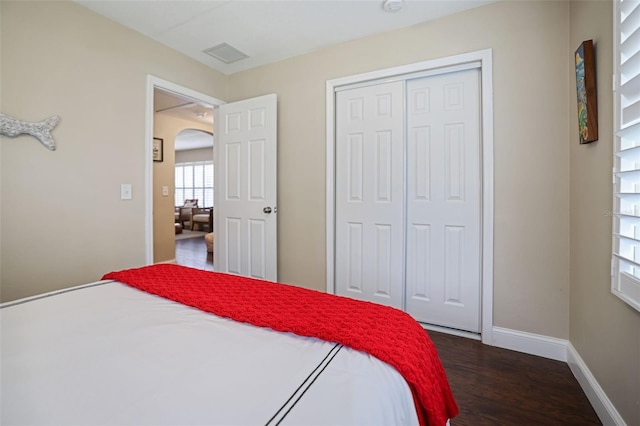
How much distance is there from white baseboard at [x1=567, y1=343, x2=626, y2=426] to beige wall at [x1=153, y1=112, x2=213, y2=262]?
4628 mm

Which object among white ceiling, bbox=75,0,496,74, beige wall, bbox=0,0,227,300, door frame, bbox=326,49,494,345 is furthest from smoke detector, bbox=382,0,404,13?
beige wall, bbox=0,0,227,300

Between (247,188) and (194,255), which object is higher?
(247,188)

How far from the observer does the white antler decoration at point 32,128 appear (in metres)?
1.80

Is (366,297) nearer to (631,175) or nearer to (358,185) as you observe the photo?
(358,185)

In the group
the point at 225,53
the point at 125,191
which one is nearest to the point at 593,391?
the point at 125,191

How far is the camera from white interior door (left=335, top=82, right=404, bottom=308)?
247 centimetres

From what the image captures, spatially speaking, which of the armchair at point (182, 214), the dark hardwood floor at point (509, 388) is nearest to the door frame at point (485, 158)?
the dark hardwood floor at point (509, 388)

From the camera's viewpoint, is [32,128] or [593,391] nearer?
[593,391]

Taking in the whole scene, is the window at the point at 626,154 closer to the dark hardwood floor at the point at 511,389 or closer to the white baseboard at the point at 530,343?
the dark hardwood floor at the point at 511,389

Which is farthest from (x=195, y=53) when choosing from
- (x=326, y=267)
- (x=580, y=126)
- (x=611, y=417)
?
(x=611, y=417)

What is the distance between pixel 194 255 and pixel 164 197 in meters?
1.38

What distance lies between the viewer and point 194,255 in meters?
5.39

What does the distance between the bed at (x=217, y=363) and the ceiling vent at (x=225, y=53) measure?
7.92ft

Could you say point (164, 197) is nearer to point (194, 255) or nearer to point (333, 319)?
point (194, 255)
